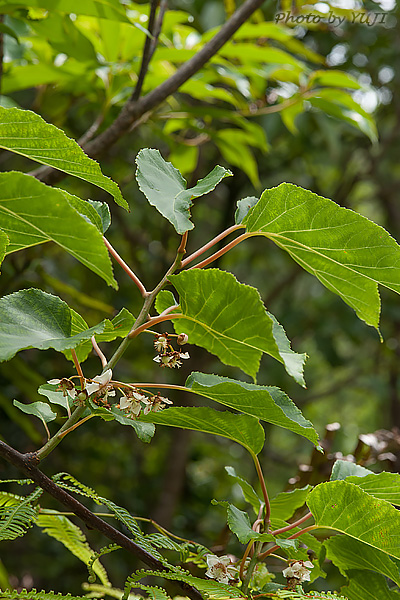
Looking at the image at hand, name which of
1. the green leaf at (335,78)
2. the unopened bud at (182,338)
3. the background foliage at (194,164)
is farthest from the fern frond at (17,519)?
the green leaf at (335,78)

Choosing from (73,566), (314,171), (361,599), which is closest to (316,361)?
(314,171)

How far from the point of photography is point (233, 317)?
0.98ft

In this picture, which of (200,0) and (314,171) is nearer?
(200,0)

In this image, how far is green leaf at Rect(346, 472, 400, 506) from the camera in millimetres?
350

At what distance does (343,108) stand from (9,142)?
2.28 ft

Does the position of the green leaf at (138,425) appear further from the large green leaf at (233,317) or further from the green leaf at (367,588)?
the green leaf at (367,588)

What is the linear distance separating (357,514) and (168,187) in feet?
0.73

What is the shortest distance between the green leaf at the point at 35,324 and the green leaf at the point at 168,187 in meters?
0.07

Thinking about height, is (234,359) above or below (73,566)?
above

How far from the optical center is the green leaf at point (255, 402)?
0.98 ft

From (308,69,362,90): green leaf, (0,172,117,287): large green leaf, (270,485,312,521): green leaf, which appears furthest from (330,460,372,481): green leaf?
(308,69,362,90): green leaf

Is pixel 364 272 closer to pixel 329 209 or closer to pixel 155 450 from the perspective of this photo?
pixel 329 209

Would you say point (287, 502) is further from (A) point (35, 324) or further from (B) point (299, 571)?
(A) point (35, 324)

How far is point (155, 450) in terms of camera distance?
192 cm
